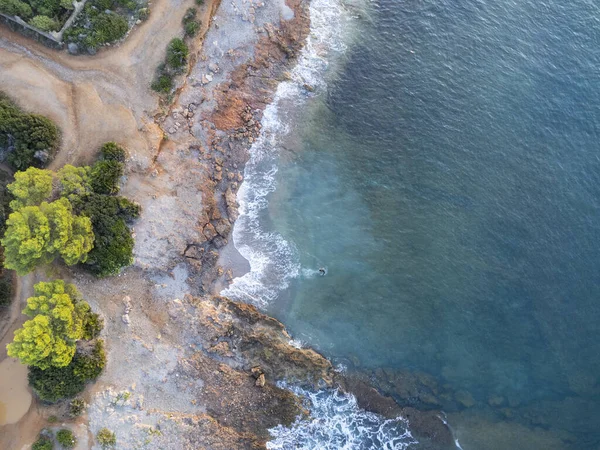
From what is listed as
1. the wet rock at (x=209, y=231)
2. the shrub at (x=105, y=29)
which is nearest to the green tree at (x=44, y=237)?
the wet rock at (x=209, y=231)

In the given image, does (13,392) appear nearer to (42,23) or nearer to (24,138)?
(24,138)

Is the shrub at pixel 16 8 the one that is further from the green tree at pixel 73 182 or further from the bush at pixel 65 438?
the bush at pixel 65 438

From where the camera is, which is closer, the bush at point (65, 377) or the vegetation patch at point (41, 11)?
the bush at point (65, 377)

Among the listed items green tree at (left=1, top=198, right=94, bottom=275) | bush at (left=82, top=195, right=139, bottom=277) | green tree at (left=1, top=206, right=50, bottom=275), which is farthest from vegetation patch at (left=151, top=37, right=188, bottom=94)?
green tree at (left=1, top=206, right=50, bottom=275)

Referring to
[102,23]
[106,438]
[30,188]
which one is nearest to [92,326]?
[106,438]

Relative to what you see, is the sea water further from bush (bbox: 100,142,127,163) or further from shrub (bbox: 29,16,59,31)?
shrub (bbox: 29,16,59,31)

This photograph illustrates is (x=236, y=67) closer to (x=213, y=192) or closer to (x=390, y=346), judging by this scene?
(x=213, y=192)
